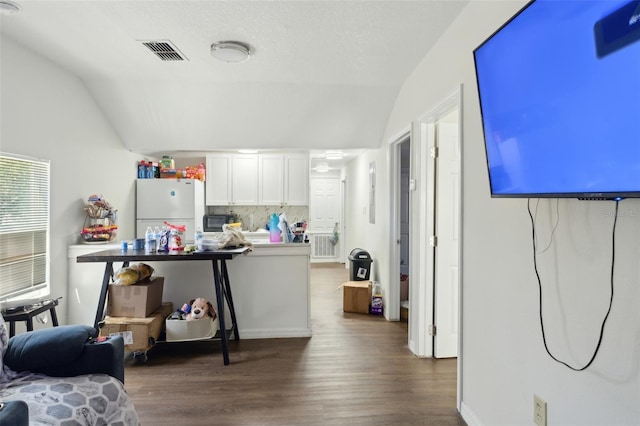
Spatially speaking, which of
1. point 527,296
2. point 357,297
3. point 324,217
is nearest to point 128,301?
A: point 357,297

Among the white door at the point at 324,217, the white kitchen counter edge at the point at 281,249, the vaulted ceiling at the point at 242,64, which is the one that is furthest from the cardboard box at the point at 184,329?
the white door at the point at 324,217

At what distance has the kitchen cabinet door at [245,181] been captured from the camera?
18.7ft

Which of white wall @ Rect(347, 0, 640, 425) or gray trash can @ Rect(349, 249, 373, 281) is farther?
gray trash can @ Rect(349, 249, 373, 281)

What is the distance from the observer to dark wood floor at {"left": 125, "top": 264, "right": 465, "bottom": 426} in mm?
2139

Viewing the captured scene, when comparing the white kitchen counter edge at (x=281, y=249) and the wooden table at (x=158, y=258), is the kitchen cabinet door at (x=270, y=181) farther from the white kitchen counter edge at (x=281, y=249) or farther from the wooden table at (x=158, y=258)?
the wooden table at (x=158, y=258)

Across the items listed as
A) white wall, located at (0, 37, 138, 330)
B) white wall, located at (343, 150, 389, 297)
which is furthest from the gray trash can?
white wall, located at (0, 37, 138, 330)

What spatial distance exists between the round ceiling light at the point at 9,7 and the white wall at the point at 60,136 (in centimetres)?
49

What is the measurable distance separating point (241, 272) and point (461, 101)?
251cm

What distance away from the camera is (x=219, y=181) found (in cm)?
567

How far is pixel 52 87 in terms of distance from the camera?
2.99 metres

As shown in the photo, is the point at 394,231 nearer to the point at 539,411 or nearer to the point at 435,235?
the point at 435,235

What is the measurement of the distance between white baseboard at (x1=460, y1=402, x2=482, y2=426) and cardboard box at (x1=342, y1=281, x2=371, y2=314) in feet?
6.93

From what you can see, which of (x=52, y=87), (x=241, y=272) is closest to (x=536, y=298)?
(x=241, y=272)

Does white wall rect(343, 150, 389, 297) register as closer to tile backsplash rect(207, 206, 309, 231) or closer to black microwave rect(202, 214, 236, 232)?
tile backsplash rect(207, 206, 309, 231)
